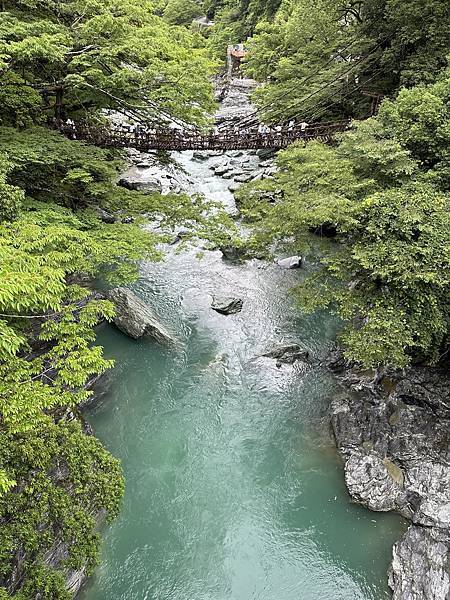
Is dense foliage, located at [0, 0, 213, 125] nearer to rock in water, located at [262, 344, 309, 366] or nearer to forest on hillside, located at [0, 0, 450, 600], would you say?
forest on hillside, located at [0, 0, 450, 600]

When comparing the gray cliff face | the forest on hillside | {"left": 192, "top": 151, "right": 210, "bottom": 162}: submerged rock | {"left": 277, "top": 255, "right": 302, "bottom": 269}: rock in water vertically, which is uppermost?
the forest on hillside

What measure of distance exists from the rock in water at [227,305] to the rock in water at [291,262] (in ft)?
6.93

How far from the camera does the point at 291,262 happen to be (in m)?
12.4

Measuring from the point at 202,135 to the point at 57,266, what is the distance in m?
7.52

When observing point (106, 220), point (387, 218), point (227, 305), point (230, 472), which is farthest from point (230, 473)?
point (106, 220)

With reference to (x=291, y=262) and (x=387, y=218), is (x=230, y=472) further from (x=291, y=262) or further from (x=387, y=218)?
(x=291, y=262)

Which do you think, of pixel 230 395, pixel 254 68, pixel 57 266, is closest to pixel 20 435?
pixel 57 266

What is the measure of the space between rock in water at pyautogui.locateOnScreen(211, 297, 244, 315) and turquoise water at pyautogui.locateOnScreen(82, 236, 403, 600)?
194mm

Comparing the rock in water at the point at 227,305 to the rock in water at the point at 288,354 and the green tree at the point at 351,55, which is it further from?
the green tree at the point at 351,55

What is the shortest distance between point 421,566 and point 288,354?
15.3 ft

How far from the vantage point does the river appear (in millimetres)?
5766

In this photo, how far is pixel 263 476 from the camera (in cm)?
713

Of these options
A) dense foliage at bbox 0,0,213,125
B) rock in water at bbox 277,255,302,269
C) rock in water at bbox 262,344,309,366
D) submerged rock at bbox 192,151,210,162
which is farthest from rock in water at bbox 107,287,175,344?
submerged rock at bbox 192,151,210,162

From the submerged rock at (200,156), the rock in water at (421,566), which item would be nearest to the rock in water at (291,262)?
the rock in water at (421,566)
